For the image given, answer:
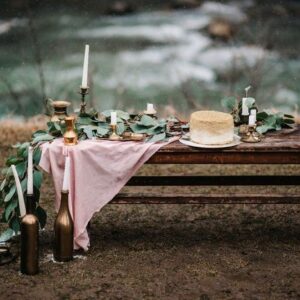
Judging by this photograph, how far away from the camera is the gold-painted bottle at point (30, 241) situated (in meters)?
3.72

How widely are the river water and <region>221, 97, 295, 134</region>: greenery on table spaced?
3.18m

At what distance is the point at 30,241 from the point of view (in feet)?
12.3

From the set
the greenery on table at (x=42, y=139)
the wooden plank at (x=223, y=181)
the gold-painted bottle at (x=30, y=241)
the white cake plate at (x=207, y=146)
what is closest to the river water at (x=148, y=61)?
the wooden plank at (x=223, y=181)

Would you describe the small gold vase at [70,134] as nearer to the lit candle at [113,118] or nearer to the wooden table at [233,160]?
the lit candle at [113,118]

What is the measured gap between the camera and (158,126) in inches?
167

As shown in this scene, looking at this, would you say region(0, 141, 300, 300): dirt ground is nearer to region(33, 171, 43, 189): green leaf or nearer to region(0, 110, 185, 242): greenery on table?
region(0, 110, 185, 242): greenery on table

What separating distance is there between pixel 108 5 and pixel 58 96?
126cm

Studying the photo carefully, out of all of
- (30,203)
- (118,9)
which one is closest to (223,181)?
(30,203)

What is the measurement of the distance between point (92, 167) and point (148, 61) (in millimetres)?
3986

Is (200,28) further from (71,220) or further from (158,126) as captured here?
(71,220)

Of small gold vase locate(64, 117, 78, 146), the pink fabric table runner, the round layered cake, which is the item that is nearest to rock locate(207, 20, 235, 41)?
the round layered cake

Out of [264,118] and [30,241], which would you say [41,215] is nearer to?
[30,241]

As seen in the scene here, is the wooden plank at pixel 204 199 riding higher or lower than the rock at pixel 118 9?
lower

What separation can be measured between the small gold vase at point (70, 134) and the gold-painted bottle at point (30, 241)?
1.33 feet
